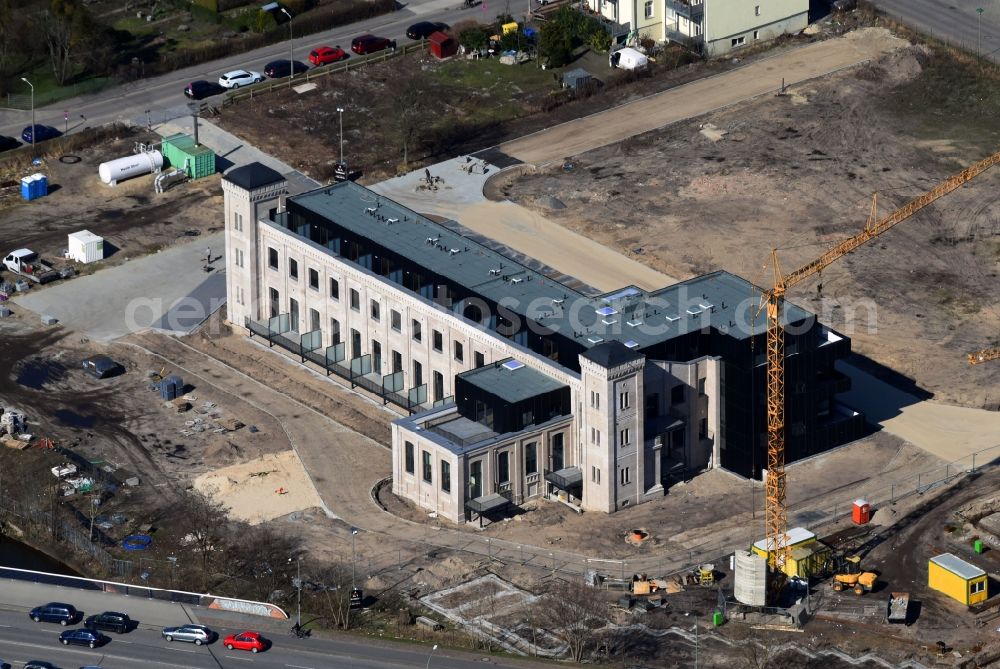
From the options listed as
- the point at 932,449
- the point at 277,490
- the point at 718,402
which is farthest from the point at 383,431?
the point at 932,449

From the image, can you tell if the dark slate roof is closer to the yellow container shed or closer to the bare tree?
the bare tree

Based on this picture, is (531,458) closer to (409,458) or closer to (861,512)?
(409,458)

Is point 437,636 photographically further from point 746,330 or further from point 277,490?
point 746,330

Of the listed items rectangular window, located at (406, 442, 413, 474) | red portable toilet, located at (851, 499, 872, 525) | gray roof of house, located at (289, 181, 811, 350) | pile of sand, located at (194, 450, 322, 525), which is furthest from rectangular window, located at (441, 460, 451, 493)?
red portable toilet, located at (851, 499, 872, 525)

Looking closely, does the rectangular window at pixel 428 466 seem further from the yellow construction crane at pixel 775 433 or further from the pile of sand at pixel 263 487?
the yellow construction crane at pixel 775 433

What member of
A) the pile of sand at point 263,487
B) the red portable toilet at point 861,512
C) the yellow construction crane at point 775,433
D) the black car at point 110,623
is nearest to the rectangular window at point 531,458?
the pile of sand at point 263,487

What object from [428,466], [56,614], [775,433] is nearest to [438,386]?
[428,466]

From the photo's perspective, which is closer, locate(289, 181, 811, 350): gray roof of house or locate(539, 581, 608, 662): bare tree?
locate(539, 581, 608, 662): bare tree
